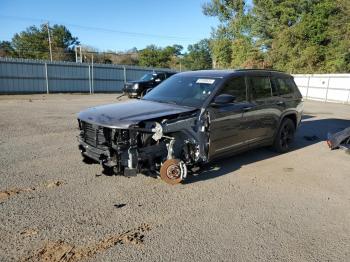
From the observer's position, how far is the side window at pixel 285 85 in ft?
23.2

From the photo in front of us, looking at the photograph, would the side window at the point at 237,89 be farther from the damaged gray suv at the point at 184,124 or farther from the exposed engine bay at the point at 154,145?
the exposed engine bay at the point at 154,145

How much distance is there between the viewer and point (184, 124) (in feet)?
Result: 16.0

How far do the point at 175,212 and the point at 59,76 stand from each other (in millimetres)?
23198

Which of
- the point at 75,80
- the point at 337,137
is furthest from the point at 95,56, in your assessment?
the point at 337,137

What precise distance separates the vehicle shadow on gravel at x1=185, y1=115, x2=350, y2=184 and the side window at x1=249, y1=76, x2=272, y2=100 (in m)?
1.32

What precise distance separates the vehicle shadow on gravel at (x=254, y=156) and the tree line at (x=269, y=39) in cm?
2609

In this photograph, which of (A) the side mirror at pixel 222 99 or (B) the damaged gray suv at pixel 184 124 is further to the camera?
(A) the side mirror at pixel 222 99

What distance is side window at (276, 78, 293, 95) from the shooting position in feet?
23.2

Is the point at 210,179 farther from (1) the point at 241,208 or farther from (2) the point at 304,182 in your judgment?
(2) the point at 304,182

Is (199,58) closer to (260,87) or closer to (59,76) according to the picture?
(59,76)

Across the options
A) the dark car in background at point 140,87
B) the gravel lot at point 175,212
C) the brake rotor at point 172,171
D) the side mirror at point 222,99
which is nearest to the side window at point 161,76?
the dark car in background at point 140,87

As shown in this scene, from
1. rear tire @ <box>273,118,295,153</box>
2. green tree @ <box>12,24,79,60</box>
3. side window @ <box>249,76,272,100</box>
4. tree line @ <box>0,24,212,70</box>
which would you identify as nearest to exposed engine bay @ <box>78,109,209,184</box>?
side window @ <box>249,76,272,100</box>

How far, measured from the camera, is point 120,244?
3.31m

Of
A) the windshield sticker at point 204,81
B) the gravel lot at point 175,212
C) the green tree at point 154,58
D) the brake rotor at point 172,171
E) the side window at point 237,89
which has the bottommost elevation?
the gravel lot at point 175,212
